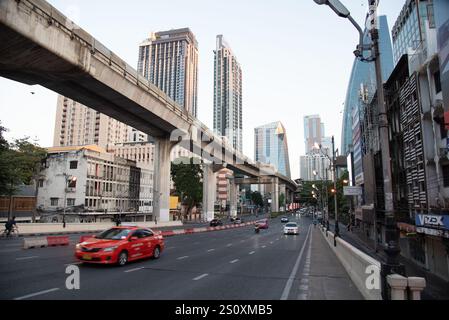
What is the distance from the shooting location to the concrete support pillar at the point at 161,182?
2093 inches

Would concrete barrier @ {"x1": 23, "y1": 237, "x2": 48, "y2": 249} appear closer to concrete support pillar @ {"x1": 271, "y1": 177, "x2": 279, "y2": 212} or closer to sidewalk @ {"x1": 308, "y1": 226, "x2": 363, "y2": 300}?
sidewalk @ {"x1": 308, "y1": 226, "x2": 363, "y2": 300}

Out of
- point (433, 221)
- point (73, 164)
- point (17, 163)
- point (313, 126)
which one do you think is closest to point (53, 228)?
A: point (17, 163)

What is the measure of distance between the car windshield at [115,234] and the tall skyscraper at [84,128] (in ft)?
467

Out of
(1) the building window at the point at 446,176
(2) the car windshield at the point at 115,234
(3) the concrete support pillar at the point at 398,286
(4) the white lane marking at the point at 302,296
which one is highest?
(1) the building window at the point at 446,176

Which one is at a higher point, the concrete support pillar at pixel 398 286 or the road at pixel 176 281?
the concrete support pillar at pixel 398 286

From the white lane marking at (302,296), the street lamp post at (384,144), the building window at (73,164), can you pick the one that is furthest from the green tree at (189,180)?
the street lamp post at (384,144)

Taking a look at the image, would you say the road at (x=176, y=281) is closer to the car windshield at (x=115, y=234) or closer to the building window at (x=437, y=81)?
the car windshield at (x=115, y=234)

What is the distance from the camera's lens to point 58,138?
16062 cm

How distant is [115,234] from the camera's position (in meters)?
14.1

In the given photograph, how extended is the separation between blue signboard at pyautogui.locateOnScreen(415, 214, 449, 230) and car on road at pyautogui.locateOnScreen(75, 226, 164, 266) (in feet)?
50.9

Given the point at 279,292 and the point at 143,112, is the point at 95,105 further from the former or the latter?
the point at 279,292

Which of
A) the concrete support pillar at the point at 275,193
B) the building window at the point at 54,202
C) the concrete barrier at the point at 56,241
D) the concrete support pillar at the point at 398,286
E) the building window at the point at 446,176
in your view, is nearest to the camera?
the concrete support pillar at the point at 398,286

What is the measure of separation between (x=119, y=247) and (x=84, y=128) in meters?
154
